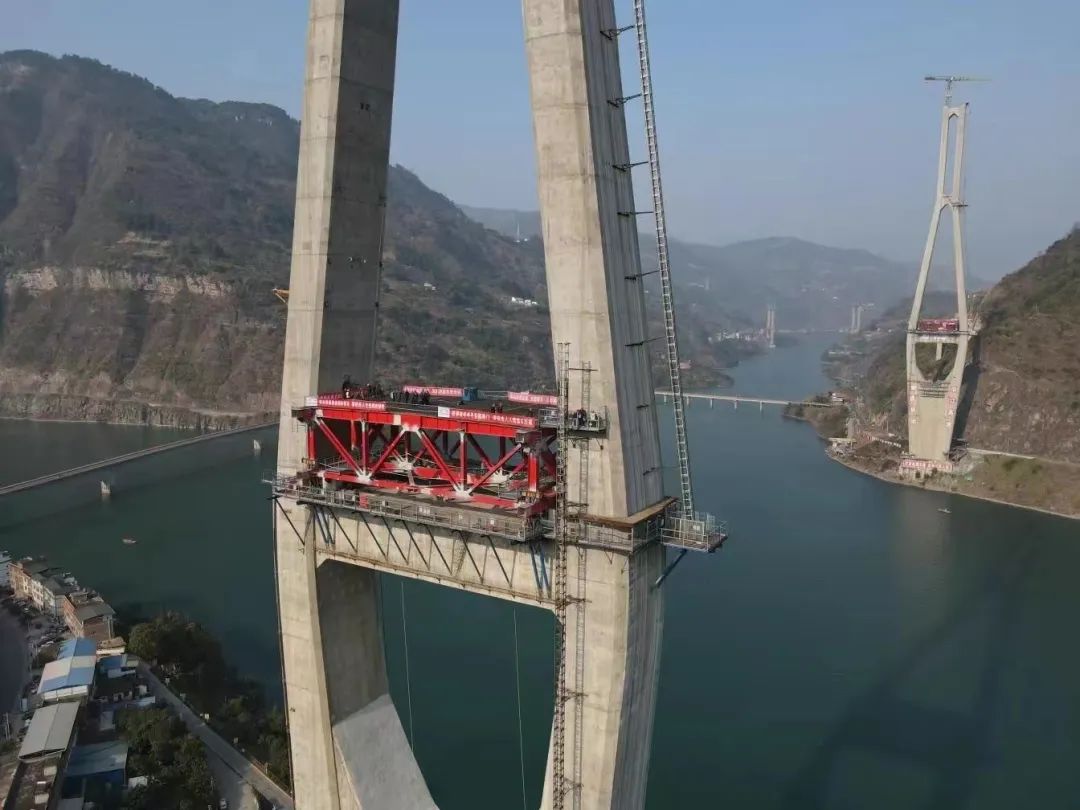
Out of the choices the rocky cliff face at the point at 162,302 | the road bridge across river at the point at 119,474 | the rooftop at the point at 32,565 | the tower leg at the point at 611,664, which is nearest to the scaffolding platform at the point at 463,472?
the tower leg at the point at 611,664

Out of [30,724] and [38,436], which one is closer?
[30,724]

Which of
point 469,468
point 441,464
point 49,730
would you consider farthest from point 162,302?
point 441,464

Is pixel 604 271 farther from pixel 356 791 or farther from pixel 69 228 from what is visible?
pixel 69 228

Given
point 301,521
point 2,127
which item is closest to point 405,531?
point 301,521

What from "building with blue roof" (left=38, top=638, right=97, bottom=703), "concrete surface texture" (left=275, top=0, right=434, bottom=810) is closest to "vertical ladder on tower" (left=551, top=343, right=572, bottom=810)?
"concrete surface texture" (left=275, top=0, right=434, bottom=810)

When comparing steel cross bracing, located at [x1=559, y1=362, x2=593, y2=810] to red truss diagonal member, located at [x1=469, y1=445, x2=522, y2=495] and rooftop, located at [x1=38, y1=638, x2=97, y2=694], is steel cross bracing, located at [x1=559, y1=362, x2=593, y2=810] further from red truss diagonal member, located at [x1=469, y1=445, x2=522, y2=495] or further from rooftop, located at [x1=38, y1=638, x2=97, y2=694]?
rooftop, located at [x1=38, y1=638, x2=97, y2=694]

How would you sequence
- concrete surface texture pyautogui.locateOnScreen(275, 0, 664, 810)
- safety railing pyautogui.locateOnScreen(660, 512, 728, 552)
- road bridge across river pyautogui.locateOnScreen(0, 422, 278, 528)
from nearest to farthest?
concrete surface texture pyautogui.locateOnScreen(275, 0, 664, 810)
safety railing pyautogui.locateOnScreen(660, 512, 728, 552)
road bridge across river pyautogui.locateOnScreen(0, 422, 278, 528)
